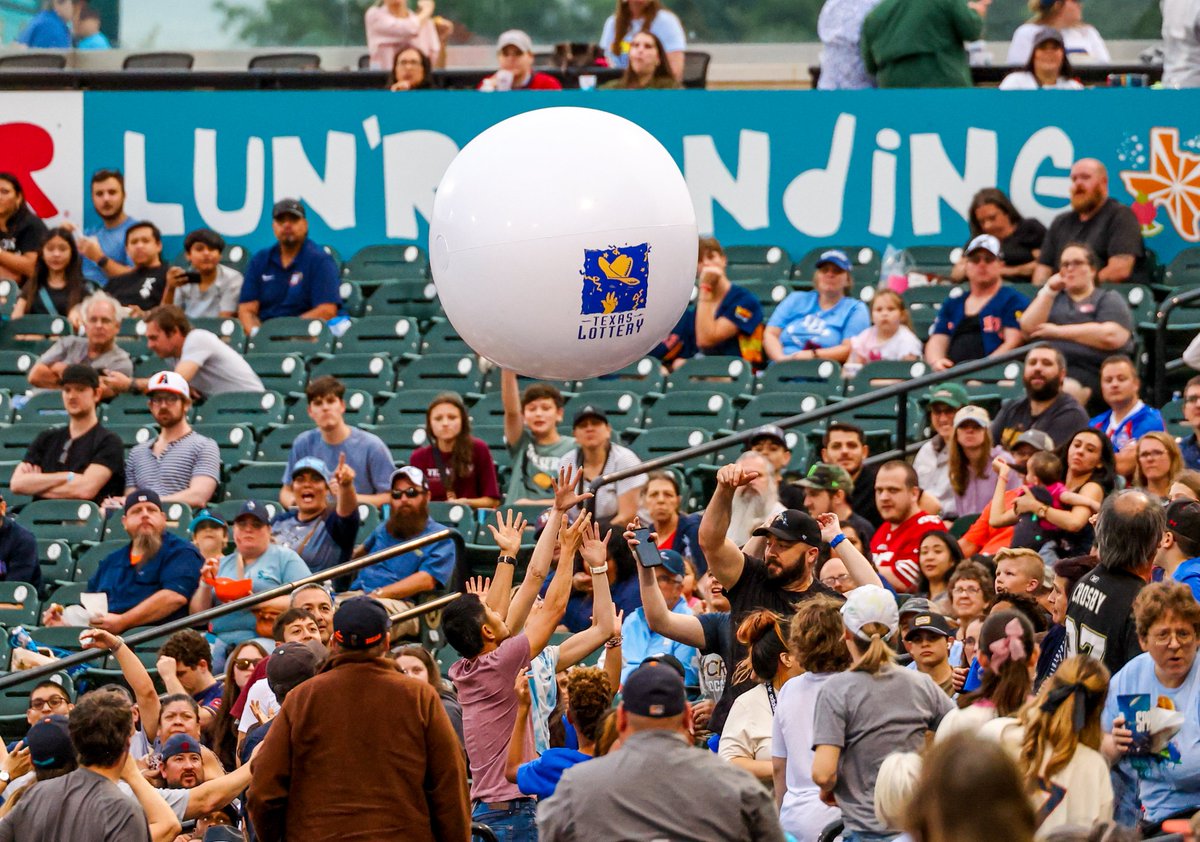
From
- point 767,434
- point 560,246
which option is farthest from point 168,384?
point 560,246

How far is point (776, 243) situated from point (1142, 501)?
7.01 m

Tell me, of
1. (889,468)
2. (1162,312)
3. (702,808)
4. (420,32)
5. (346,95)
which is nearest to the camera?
(702,808)

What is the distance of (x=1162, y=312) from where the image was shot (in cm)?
980

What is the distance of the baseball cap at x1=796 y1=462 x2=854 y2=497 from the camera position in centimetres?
864

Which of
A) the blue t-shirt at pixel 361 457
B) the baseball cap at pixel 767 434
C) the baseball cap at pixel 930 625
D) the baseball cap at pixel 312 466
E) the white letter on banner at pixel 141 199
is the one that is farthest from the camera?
the white letter on banner at pixel 141 199

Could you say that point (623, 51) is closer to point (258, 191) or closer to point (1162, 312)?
point (258, 191)

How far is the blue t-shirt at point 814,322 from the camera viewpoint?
11.3 m

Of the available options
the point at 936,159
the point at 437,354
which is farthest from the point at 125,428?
the point at 936,159

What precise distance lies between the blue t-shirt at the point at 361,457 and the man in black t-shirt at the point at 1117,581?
192 inches

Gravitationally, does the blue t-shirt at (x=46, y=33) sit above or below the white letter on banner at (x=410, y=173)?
above

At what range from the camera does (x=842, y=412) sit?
31.5ft

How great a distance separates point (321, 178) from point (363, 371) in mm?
2289

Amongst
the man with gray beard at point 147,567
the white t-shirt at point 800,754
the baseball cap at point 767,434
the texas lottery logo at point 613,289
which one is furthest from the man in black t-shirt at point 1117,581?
the man with gray beard at point 147,567

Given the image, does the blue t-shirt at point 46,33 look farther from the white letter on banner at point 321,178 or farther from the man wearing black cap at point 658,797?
the man wearing black cap at point 658,797
